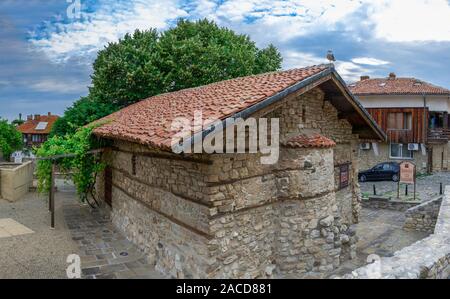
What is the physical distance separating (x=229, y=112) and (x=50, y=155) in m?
7.05

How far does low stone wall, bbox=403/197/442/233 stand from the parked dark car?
9366 mm

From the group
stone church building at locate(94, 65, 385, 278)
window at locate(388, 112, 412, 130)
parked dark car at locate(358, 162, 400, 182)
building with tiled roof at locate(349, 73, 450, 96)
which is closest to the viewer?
stone church building at locate(94, 65, 385, 278)

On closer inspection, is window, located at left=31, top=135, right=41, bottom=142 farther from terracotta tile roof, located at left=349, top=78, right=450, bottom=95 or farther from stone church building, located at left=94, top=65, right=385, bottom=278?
stone church building, located at left=94, top=65, right=385, bottom=278

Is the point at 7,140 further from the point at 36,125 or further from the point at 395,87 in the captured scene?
the point at 395,87

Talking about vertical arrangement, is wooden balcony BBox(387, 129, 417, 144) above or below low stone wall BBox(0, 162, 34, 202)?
above

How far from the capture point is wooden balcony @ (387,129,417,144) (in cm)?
2344

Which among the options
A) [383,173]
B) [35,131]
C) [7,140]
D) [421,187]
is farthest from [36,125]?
[421,187]

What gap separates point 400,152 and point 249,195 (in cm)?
2118

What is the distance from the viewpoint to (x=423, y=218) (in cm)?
1137

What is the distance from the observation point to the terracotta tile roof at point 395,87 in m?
23.0

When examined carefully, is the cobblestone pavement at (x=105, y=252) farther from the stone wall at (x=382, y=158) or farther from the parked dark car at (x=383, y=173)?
the stone wall at (x=382, y=158)

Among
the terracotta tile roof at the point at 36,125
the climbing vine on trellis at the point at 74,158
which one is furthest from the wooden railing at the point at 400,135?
the terracotta tile roof at the point at 36,125

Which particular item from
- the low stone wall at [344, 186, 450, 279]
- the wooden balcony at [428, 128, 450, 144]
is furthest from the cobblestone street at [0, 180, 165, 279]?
the wooden balcony at [428, 128, 450, 144]

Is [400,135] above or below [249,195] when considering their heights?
above
